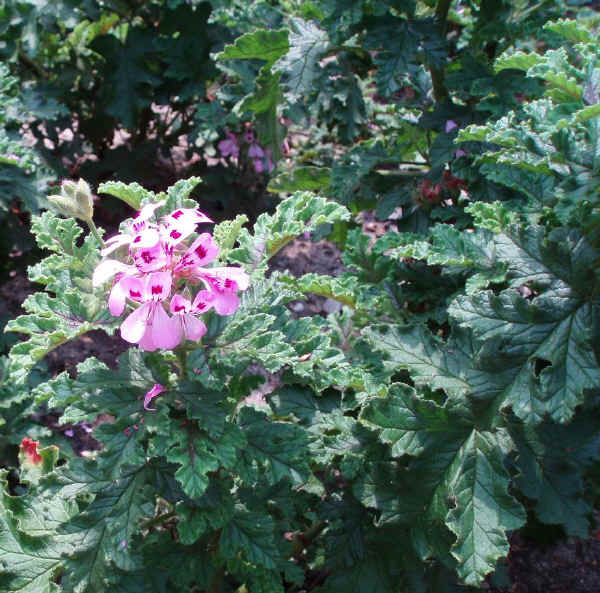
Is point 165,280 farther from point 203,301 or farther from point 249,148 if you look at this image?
point 249,148

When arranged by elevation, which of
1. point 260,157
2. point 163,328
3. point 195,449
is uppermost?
point 163,328

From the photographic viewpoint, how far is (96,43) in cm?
380

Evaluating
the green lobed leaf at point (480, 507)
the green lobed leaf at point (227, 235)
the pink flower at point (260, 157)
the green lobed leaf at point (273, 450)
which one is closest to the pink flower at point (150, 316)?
the green lobed leaf at point (227, 235)

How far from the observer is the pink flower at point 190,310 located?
1.53m

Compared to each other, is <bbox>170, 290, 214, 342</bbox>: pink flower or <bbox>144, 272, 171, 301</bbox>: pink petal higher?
<bbox>144, 272, 171, 301</bbox>: pink petal

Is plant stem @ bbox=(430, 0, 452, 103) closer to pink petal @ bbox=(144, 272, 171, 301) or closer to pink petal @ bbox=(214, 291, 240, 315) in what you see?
pink petal @ bbox=(214, 291, 240, 315)

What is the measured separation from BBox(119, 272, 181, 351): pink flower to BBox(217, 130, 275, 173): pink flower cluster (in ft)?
8.68

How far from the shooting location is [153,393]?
172cm

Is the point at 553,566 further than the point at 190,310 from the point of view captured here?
Yes

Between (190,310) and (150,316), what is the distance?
83mm

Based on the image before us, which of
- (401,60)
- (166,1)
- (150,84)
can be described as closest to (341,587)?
(401,60)

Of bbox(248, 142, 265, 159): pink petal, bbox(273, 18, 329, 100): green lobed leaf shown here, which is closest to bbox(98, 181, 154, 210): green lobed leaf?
bbox(273, 18, 329, 100): green lobed leaf

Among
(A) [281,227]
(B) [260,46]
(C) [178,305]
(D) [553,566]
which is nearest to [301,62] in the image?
(B) [260,46]

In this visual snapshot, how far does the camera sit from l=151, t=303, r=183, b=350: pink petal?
1529mm
